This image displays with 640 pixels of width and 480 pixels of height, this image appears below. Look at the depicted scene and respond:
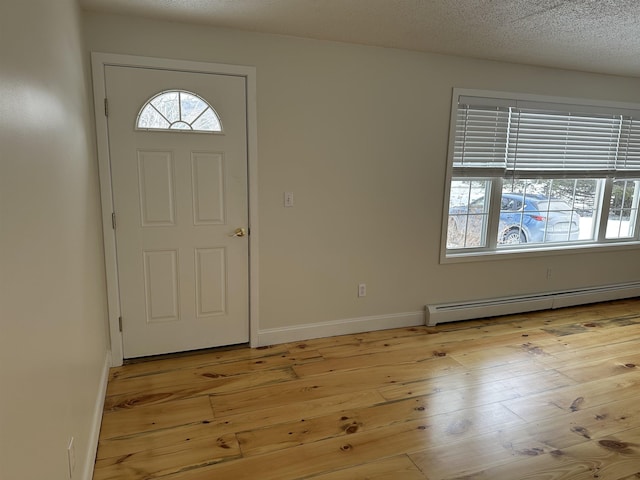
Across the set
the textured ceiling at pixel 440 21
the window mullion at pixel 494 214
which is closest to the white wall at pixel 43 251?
the textured ceiling at pixel 440 21

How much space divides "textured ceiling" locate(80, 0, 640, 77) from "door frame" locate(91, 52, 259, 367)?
0.89ft

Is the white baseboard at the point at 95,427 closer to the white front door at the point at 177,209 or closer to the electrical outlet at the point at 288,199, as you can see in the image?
the white front door at the point at 177,209

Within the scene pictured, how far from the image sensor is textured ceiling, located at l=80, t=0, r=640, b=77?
8.00 ft

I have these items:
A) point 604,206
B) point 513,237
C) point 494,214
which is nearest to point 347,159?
point 494,214

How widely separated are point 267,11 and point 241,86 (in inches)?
22.4

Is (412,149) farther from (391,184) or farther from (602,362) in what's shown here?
(602,362)

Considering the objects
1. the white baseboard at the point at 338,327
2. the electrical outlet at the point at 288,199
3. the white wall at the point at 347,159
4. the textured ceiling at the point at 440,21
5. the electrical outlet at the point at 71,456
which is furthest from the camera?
the white baseboard at the point at 338,327

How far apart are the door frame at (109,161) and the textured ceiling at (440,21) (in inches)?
10.7

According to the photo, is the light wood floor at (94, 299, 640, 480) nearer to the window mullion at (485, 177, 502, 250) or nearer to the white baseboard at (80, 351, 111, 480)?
the white baseboard at (80, 351, 111, 480)

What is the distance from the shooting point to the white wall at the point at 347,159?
305cm

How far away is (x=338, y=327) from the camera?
3.61 m

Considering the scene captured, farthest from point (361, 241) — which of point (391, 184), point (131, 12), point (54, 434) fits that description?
point (54, 434)

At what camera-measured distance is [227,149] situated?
3.03 m

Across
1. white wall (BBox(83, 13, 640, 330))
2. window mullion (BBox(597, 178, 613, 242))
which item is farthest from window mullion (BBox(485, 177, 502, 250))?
window mullion (BBox(597, 178, 613, 242))
